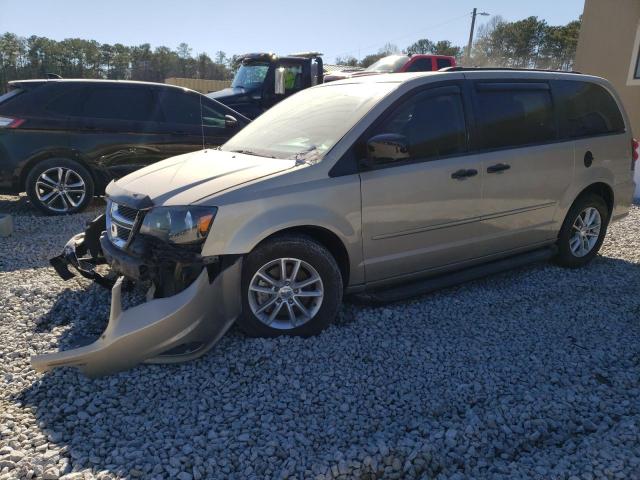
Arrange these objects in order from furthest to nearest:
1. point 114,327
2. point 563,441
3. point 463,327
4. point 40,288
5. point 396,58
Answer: point 396,58
point 40,288
point 463,327
point 114,327
point 563,441

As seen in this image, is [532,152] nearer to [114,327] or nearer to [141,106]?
[114,327]

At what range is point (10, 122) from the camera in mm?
6793

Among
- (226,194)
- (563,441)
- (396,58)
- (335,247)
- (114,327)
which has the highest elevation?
(396,58)

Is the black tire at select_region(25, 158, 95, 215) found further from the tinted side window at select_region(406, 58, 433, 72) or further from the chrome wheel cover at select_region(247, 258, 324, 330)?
the tinted side window at select_region(406, 58, 433, 72)

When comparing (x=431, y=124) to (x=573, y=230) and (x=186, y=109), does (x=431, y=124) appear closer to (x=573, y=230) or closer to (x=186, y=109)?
(x=573, y=230)

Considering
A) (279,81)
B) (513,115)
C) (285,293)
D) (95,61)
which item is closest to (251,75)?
(279,81)

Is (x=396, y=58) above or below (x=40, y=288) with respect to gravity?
above

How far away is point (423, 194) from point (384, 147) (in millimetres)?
521

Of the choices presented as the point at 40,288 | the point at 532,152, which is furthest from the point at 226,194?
the point at 532,152

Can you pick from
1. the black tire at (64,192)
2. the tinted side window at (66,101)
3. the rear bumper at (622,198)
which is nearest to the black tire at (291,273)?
the rear bumper at (622,198)

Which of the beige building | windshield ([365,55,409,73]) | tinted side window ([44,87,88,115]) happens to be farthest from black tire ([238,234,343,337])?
the beige building

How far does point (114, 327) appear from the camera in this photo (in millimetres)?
3029

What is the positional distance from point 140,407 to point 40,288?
2.11 m

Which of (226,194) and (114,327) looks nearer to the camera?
(114,327)
